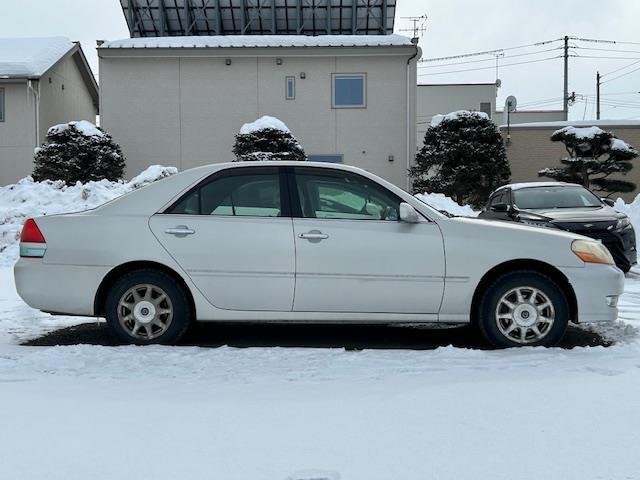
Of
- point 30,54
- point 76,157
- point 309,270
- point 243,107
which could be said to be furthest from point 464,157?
point 30,54

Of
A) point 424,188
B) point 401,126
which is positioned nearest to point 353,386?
point 424,188

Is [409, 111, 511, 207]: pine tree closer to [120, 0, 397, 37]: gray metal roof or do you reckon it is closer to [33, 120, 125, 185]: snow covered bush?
[120, 0, 397, 37]: gray metal roof

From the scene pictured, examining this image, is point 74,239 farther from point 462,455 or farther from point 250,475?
point 462,455

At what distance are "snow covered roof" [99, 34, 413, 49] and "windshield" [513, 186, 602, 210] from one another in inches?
472

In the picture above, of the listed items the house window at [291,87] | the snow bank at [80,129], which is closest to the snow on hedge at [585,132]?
the house window at [291,87]

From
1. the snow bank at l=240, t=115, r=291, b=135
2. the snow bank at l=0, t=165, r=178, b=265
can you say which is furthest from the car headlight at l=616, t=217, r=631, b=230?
the snow bank at l=240, t=115, r=291, b=135

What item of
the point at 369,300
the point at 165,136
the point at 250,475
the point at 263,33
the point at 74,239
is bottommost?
the point at 250,475

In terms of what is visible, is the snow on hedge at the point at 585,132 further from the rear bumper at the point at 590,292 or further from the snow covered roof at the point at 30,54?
→ the snow covered roof at the point at 30,54

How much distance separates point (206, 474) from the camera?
9.56 feet

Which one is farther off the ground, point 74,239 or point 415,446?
point 74,239

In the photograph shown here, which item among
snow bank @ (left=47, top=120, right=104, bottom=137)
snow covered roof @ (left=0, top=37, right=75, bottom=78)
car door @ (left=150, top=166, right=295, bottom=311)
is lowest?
car door @ (left=150, top=166, right=295, bottom=311)

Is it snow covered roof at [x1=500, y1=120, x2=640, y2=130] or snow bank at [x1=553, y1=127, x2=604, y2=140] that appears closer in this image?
snow bank at [x1=553, y1=127, x2=604, y2=140]

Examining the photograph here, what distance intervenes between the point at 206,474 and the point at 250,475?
0.19 metres

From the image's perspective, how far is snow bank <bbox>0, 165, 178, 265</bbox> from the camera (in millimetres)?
12023
